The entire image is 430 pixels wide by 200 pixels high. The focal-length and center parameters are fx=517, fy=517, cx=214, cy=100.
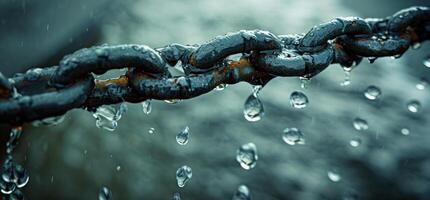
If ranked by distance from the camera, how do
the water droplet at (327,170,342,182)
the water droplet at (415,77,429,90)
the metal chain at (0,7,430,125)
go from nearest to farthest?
1. the metal chain at (0,7,430,125)
2. the water droplet at (327,170,342,182)
3. the water droplet at (415,77,429,90)

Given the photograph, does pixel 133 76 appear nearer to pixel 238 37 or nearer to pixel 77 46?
pixel 238 37

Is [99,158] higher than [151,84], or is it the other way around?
[151,84]

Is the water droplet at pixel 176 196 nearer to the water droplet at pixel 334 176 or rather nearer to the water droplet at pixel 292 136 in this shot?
the water droplet at pixel 292 136

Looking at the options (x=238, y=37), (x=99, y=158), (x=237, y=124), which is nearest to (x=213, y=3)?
(x=237, y=124)

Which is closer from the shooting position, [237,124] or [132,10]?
[237,124]

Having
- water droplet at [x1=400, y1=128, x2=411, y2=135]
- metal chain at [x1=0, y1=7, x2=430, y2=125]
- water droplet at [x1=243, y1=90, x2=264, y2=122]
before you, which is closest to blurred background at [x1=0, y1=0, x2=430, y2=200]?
water droplet at [x1=400, y1=128, x2=411, y2=135]

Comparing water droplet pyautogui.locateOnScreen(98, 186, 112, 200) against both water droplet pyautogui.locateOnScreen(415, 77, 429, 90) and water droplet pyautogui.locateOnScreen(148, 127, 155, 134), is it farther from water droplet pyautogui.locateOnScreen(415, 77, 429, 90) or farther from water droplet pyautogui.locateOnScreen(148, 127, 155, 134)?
water droplet pyautogui.locateOnScreen(415, 77, 429, 90)

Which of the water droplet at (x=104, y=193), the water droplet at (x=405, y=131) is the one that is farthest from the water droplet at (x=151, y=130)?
the water droplet at (x=405, y=131)
